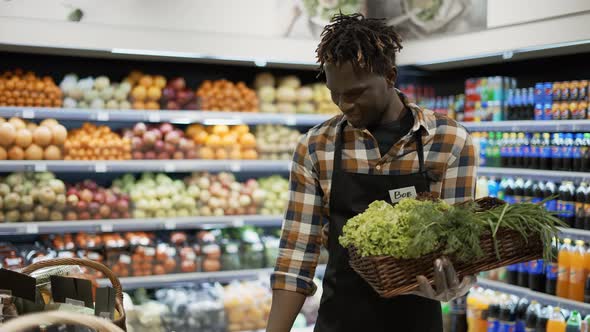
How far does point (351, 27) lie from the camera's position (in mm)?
2229

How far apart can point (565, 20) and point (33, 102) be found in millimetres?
3533

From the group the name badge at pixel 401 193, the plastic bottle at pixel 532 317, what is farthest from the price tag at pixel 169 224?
the name badge at pixel 401 193

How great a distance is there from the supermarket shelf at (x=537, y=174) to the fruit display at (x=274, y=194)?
1564mm

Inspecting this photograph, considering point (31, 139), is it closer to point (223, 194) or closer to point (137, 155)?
point (137, 155)

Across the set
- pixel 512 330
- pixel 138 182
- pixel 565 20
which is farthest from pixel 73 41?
pixel 512 330

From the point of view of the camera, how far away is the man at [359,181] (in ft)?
7.61

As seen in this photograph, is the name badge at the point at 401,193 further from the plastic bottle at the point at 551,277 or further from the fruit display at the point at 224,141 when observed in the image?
the fruit display at the point at 224,141

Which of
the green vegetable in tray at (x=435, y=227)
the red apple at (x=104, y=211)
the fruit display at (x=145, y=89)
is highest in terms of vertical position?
the fruit display at (x=145, y=89)

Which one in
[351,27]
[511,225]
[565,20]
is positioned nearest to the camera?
[511,225]

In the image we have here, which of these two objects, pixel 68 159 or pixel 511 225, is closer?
pixel 511 225

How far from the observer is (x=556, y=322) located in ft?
16.1

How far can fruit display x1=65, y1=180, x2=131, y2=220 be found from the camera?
17.4ft

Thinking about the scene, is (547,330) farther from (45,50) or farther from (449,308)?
(45,50)

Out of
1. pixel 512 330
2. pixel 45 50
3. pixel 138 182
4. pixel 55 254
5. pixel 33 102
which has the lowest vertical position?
pixel 512 330
